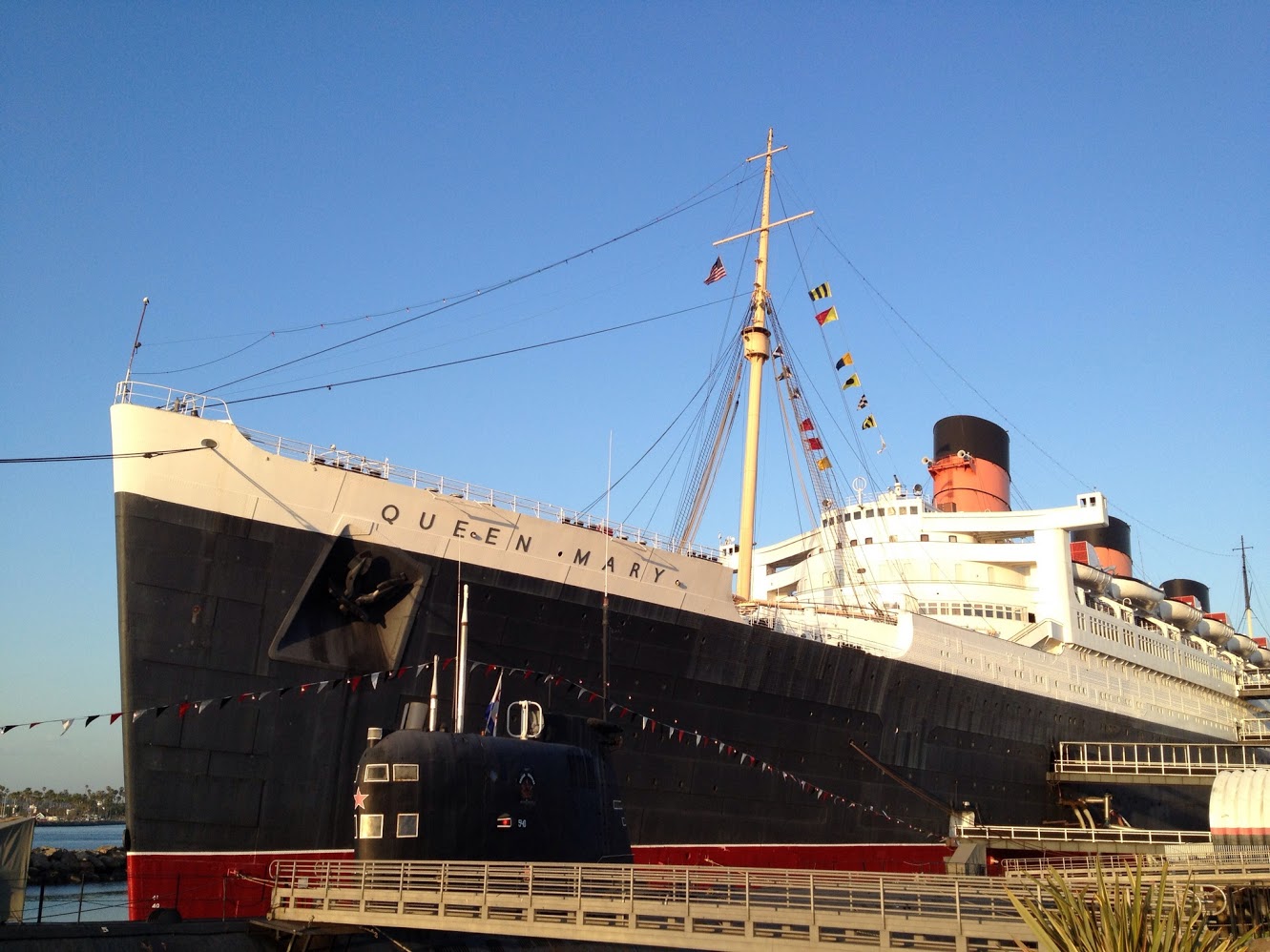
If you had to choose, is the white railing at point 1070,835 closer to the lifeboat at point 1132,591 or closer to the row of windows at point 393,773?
the lifeboat at point 1132,591

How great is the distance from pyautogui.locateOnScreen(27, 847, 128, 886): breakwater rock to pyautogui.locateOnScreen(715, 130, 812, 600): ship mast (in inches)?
1194

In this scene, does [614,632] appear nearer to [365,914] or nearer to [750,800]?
[750,800]

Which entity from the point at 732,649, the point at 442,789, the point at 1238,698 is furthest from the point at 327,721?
the point at 1238,698

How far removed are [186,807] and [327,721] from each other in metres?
2.52

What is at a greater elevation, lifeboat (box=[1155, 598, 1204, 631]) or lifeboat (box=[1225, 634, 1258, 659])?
lifeboat (box=[1155, 598, 1204, 631])

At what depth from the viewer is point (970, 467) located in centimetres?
4097

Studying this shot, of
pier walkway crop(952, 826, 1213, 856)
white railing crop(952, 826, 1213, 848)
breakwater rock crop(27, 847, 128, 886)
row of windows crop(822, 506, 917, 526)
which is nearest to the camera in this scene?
pier walkway crop(952, 826, 1213, 856)

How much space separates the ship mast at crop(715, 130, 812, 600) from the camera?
28.7 metres

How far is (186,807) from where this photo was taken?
55.1 ft

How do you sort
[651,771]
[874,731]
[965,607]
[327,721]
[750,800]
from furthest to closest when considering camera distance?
[965,607] < [874,731] < [750,800] < [651,771] < [327,721]

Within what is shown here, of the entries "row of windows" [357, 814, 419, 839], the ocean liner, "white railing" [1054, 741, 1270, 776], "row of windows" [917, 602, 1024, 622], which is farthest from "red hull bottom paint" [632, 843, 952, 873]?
"row of windows" [917, 602, 1024, 622]

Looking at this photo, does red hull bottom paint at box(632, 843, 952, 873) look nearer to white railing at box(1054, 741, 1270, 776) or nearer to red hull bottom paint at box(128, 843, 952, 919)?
red hull bottom paint at box(128, 843, 952, 919)

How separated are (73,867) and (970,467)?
1616 inches

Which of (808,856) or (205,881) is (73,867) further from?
(205,881)
